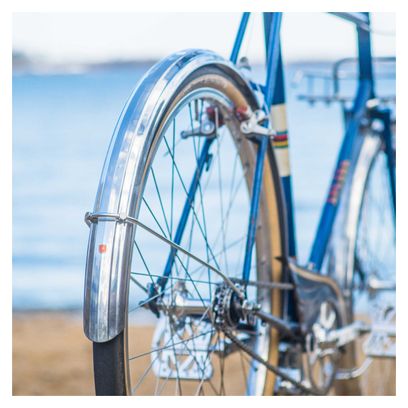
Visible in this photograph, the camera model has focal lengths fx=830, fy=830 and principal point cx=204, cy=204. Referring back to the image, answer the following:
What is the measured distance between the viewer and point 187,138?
1990 mm

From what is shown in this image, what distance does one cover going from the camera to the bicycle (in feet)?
4.71

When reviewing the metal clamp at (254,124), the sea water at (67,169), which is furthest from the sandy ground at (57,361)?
the metal clamp at (254,124)

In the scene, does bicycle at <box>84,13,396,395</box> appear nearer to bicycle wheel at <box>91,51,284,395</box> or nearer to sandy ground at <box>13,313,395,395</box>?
bicycle wheel at <box>91,51,284,395</box>

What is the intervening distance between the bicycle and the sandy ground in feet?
2.30

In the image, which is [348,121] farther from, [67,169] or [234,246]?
[67,169]

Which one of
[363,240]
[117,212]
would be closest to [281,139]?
[363,240]

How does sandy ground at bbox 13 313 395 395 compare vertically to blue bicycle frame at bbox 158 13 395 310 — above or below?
below

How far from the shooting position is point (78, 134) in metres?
15.2

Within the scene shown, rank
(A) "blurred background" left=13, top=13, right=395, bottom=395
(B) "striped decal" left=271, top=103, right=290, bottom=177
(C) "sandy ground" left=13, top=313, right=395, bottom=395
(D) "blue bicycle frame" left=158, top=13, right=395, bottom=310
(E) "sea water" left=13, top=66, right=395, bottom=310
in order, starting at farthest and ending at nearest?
(E) "sea water" left=13, top=66, right=395, bottom=310 < (A) "blurred background" left=13, top=13, right=395, bottom=395 < (C) "sandy ground" left=13, top=313, right=395, bottom=395 < (B) "striped decal" left=271, top=103, right=290, bottom=177 < (D) "blue bicycle frame" left=158, top=13, right=395, bottom=310

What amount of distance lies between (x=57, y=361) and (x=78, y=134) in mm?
10954

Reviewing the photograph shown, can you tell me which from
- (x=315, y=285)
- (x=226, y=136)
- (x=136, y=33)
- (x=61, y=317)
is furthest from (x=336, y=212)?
(x=136, y=33)

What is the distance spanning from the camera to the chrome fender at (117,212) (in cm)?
139

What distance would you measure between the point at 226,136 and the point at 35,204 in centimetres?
816

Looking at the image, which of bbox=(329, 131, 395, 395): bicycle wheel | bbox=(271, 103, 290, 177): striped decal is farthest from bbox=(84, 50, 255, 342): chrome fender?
bbox=(329, 131, 395, 395): bicycle wheel
